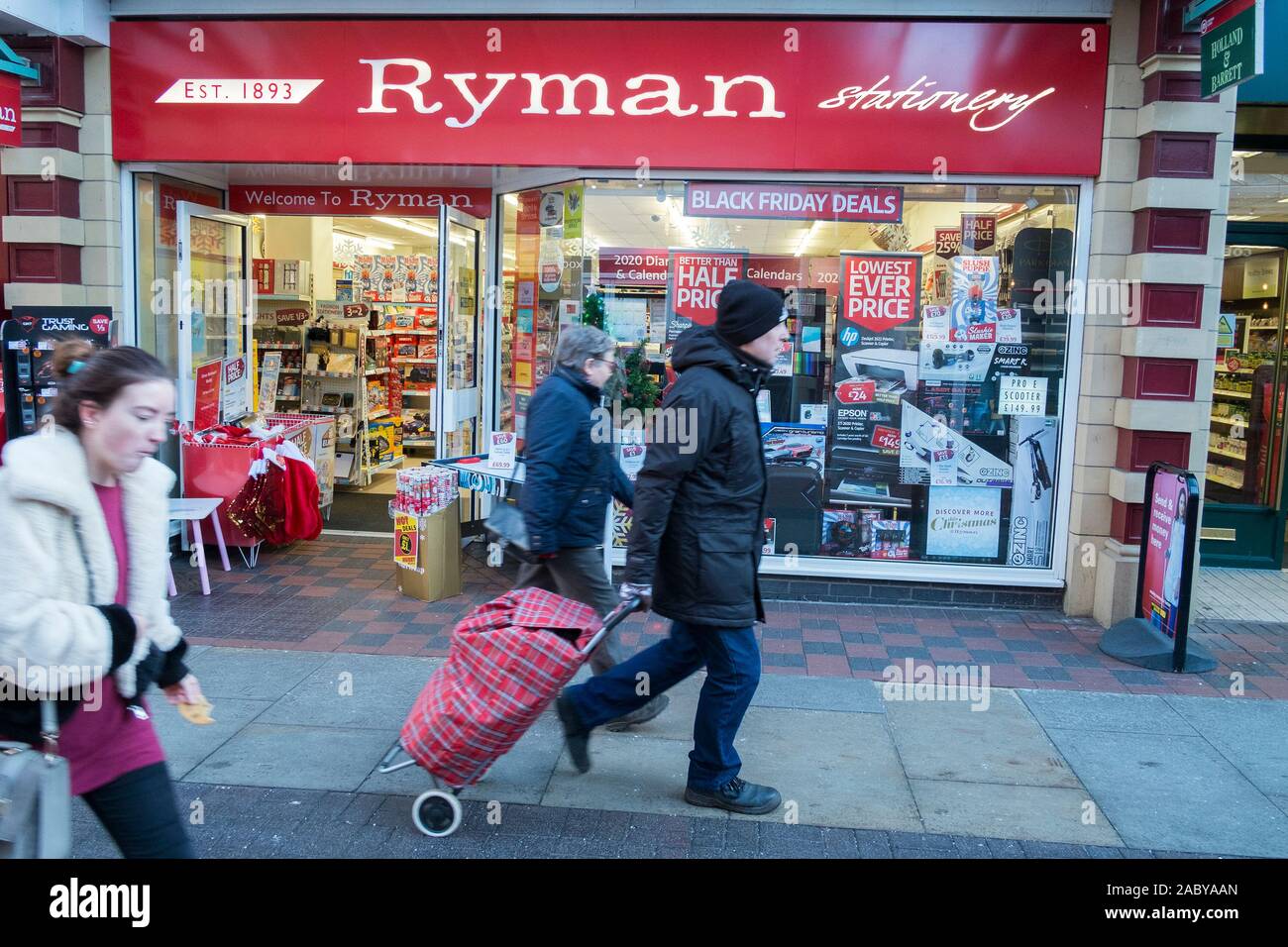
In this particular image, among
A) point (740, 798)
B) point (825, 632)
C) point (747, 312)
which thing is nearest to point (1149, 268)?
point (825, 632)

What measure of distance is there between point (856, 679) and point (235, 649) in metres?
3.49

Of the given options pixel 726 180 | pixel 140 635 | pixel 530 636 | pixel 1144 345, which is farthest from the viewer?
pixel 726 180

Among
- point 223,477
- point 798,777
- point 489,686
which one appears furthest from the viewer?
point 223,477

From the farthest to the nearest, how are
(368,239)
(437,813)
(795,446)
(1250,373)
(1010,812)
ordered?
(368,239), (1250,373), (795,446), (1010,812), (437,813)

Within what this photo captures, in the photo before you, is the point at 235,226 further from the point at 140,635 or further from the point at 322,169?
the point at 140,635

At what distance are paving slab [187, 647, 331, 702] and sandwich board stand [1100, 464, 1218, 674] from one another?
15.2ft

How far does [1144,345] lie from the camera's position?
259 inches

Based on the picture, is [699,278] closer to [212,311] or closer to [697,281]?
[697,281]

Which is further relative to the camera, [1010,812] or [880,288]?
[880,288]

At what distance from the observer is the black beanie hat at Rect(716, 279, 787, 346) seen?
397cm

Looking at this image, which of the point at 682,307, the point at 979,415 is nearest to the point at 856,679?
the point at 979,415

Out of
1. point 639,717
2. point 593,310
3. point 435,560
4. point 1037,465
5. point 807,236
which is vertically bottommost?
point 639,717

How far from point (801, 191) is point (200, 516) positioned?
460cm

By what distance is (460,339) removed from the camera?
8.22 metres
